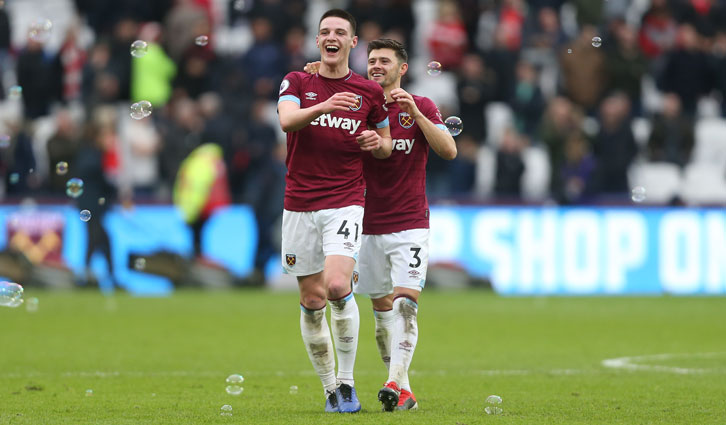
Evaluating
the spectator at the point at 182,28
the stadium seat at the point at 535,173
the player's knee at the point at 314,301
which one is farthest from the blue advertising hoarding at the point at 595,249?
the player's knee at the point at 314,301

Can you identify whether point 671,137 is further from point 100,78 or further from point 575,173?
point 100,78

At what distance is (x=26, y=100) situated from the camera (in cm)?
2497

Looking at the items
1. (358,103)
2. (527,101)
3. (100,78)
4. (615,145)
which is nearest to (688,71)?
(615,145)

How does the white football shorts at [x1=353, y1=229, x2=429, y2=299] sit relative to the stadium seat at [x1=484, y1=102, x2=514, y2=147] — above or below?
below

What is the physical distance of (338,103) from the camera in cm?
837

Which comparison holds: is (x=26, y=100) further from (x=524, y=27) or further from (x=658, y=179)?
(x=658, y=179)

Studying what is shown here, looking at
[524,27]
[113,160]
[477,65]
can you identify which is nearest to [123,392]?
[113,160]

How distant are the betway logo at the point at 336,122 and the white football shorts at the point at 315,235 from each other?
55 centimetres

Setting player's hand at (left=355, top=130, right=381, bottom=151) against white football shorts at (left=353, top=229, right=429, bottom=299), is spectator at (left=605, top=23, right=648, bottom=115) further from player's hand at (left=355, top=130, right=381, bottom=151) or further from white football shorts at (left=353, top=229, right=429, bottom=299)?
player's hand at (left=355, top=130, right=381, bottom=151)

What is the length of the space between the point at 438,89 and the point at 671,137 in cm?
452

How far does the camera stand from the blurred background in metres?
21.7

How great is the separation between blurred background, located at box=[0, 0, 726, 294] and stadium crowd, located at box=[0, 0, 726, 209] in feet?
0.14

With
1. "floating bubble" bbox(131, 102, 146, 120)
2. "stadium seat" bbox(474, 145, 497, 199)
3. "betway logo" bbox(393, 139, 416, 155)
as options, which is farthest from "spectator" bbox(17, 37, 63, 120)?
"betway logo" bbox(393, 139, 416, 155)

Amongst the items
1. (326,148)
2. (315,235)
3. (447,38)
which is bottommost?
(315,235)
